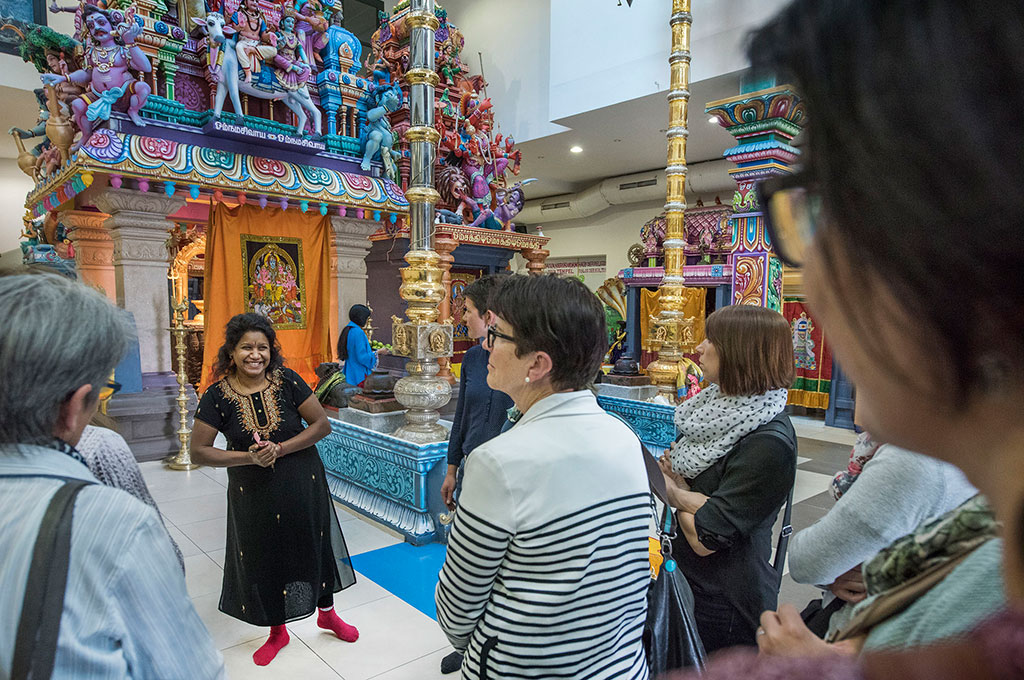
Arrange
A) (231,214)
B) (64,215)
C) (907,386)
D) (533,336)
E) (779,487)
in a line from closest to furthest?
(907,386)
(533,336)
(779,487)
(64,215)
(231,214)

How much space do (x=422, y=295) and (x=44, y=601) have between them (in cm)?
308

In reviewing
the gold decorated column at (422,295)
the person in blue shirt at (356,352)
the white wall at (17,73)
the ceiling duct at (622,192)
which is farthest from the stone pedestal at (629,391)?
the white wall at (17,73)

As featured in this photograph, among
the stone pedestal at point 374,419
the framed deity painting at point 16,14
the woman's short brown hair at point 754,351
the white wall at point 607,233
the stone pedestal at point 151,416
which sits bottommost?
the stone pedestal at point 151,416

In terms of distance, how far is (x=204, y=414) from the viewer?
2326mm

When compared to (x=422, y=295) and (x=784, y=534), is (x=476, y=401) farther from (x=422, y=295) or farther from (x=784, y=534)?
(x=784, y=534)

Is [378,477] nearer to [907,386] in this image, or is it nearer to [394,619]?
[394,619]

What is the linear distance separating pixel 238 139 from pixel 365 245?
2148mm

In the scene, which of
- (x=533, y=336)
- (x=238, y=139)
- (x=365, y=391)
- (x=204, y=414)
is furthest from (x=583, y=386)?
(x=238, y=139)

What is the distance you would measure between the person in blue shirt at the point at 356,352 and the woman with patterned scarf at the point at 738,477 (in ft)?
13.7

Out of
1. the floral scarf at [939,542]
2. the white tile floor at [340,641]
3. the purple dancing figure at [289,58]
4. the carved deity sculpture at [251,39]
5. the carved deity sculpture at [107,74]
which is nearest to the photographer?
the floral scarf at [939,542]

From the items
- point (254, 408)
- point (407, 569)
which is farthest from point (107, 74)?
point (407, 569)

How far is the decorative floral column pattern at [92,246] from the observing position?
21.0 ft

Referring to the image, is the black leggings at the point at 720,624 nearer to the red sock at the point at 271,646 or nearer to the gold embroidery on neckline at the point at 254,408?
the gold embroidery on neckline at the point at 254,408

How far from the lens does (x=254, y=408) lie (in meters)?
2.40
